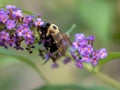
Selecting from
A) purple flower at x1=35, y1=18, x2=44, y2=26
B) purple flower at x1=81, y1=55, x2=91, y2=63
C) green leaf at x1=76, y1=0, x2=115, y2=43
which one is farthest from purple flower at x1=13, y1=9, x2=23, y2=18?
green leaf at x1=76, y1=0, x2=115, y2=43

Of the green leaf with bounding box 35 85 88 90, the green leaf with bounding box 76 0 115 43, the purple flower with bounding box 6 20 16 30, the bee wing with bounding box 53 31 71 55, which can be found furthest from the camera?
the green leaf with bounding box 76 0 115 43

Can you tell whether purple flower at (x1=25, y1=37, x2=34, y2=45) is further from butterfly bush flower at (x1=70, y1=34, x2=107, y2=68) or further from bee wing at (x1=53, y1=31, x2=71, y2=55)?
butterfly bush flower at (x1=70, y1=34, x2=107, y2=68)

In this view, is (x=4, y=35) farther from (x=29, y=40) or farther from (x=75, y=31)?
(x=75, y=31)

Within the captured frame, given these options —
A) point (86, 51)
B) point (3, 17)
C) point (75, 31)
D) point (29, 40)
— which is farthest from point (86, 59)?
point (75, 31)

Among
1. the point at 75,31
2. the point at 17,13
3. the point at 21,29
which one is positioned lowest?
the point at 21,29

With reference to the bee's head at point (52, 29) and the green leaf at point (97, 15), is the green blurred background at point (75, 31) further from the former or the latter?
the bee's head at point (52, 29)

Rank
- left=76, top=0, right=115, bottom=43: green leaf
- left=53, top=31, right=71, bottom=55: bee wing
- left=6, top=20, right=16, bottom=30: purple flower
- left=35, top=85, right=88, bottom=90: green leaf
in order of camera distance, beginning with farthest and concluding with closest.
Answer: left=76, top=0, right=115, bottom=43: green leaf
left=35, top=85, right=88, bottom=90: green leaf
left=53, top=31, right=71, bottom=55: bee wing
left=6, top=20, right=16, bottom=30: purple flower

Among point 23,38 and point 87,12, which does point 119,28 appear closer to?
point 87,12

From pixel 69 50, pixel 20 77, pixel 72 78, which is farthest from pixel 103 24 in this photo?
pixel 20 77
